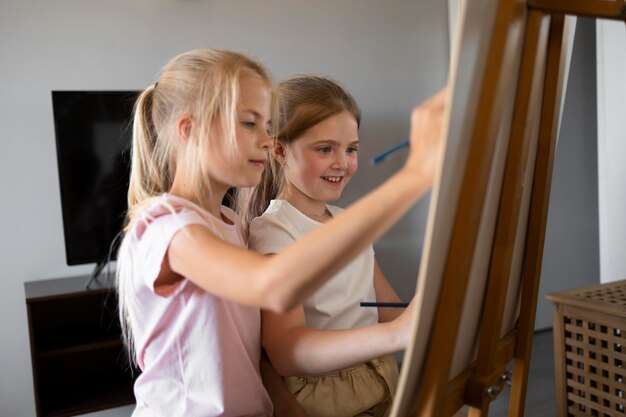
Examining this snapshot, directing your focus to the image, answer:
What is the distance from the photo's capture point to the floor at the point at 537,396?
9.27 ft

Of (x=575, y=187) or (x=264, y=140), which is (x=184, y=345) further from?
(x=575, y=187)

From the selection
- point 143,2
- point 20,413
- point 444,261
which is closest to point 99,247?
point 20,413

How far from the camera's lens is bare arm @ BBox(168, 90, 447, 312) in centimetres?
66

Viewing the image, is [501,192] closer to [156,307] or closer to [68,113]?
[156,307]

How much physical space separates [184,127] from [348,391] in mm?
531

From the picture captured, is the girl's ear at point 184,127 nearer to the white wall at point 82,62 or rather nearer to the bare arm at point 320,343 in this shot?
the bare arm at point 320,343

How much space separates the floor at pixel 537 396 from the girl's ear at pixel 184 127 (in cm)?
210

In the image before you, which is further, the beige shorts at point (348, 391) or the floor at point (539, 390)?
the floor at point (539, 390)

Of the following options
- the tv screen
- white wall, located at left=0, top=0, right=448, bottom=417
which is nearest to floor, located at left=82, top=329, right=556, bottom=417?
white wall, located at left=0, top=0, right=448, bottom=417

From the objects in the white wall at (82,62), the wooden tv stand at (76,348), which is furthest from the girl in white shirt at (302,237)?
the wooden tv stand at (76,348)

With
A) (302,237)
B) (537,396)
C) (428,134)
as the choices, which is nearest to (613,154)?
(302,237)

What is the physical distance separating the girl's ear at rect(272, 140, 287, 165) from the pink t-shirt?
0.97 ft

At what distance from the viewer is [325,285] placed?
47.1 inches

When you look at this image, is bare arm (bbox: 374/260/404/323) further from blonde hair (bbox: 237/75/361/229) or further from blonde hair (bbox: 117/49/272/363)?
blonde hair (bbox: 117/49/272/363)
